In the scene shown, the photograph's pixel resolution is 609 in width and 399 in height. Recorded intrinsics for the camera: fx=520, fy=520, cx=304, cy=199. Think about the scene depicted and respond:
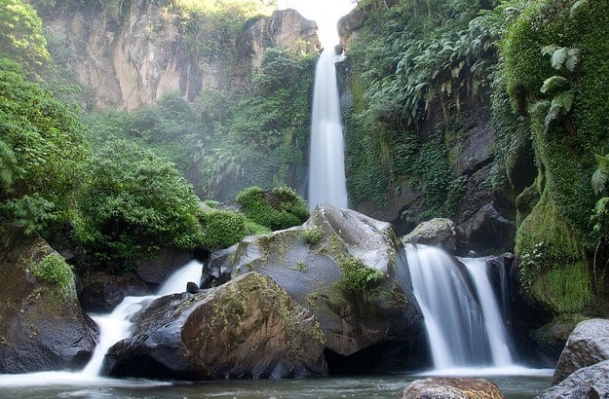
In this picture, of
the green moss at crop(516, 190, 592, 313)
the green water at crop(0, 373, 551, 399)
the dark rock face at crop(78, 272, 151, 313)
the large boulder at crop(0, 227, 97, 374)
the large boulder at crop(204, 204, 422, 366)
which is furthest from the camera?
the dark rock face at crop(78, 272, 151, 313)

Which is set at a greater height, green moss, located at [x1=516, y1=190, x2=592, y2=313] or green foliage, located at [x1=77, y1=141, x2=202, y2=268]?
green foliage, located at [x1=77, y1=141, x2=202, y2=268]

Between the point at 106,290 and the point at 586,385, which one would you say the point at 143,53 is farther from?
the point at 586,385

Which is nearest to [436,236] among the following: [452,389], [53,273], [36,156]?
[53,273]

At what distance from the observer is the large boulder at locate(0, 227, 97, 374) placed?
32.3 feet

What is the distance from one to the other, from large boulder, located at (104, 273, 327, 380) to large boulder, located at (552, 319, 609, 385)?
15.3 ft

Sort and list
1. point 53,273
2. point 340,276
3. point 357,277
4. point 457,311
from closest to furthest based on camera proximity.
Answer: point 53,273, point 357,277, point 340,276, point 457,311

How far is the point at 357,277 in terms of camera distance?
11.0 meters

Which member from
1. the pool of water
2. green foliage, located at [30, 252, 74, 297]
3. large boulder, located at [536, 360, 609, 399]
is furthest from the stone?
large boulder, located at [536, 360, 609, 399]

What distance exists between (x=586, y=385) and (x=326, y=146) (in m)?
23.4

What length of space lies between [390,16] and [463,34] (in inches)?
285

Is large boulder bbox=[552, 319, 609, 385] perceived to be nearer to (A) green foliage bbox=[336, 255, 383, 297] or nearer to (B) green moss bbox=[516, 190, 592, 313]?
(A) green foliage bbox=[336, 255, 383, 297]

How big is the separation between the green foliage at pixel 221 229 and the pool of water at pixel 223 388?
732cm

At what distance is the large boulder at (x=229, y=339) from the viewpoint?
29.1 feet

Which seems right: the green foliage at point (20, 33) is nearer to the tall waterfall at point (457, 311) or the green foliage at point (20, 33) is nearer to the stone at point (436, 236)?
the stone at point (436, 236)
